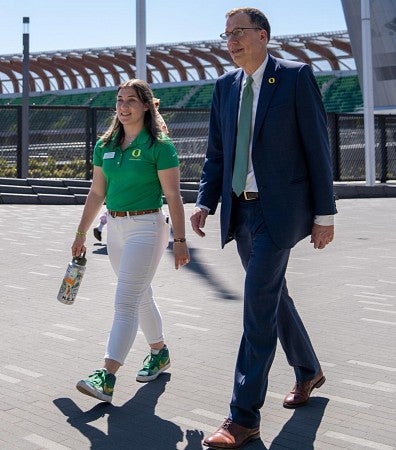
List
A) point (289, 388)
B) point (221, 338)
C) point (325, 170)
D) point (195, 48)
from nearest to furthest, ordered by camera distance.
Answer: point (325, 170) → point (289, 388) → point (221, 338) → point (195, 48)

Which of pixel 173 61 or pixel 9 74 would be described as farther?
pixel 9 74

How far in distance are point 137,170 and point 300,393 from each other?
1418 millimetres

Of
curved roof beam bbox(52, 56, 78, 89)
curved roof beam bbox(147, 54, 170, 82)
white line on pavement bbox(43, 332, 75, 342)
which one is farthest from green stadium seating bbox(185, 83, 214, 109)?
white line on pavement bbox(43, 332, 75, 342)

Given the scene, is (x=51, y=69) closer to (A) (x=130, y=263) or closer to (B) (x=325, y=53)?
(B) (x=325, y=53)

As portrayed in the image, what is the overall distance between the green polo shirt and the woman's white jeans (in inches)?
3.3

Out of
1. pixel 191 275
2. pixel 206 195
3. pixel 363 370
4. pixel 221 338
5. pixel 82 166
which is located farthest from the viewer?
pixel 82 166

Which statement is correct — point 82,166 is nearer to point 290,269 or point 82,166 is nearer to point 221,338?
point 290,269

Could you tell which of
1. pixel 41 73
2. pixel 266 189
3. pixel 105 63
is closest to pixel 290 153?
pixel 266 189

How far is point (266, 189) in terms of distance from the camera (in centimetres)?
370

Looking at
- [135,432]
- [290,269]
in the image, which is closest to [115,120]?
[135,432]

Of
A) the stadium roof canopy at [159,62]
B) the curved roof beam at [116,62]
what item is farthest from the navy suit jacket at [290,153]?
the curved roof beam at [116,62]

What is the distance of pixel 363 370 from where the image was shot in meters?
4.82

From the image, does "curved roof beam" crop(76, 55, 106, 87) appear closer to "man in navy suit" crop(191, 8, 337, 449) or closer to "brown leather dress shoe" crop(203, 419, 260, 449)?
"man in navy suit" crop(191, 8, 337, 449)

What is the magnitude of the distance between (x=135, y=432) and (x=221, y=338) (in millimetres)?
1915
